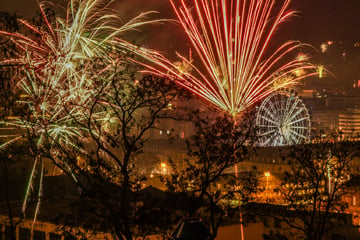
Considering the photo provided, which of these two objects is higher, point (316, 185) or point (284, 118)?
point (284, 118)

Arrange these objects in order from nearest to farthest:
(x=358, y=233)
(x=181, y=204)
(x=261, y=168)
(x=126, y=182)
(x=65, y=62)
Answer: (x=126, y=182), (x=181, y=204), (x=65, y=62), (x=358, y=233), (x=261, y=168)

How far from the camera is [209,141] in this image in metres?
14.0

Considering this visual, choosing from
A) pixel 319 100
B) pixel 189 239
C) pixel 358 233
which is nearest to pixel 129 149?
pixel 189 239

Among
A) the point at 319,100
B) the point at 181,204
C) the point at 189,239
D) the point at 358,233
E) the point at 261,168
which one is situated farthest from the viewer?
the point at 319,100

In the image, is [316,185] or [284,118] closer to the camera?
[316,185]

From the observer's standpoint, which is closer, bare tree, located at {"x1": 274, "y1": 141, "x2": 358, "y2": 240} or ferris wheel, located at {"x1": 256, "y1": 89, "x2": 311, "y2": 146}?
bare tree, located at {"x1": 274, "y1": 141, "x2": 358, "y2": 240}

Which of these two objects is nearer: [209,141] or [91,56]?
[209,141]

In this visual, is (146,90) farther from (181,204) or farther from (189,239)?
(189,239)

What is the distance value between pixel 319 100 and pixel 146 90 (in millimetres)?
99221

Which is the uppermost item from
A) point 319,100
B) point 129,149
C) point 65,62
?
point 319,100

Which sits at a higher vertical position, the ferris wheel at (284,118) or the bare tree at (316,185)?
the ferris wheel at (284,118)

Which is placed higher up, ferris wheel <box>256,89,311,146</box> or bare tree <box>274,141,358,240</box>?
ferris wheel <box>256,89,311,146</box>

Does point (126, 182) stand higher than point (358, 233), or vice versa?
point (126, 182)

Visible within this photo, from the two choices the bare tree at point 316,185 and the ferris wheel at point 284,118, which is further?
the ferris wheel at point 284,118
